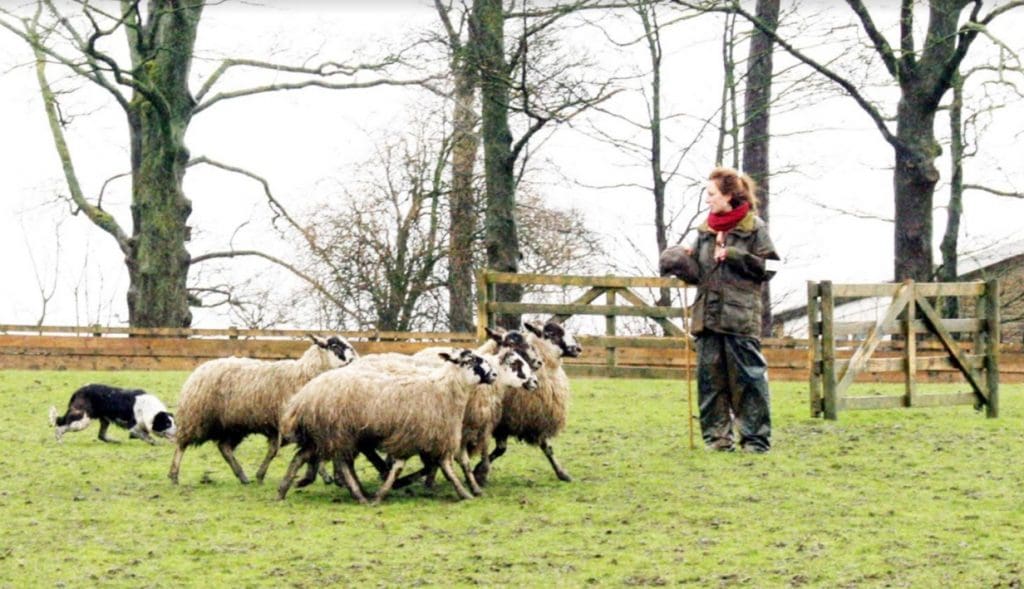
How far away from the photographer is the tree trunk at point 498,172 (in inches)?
957

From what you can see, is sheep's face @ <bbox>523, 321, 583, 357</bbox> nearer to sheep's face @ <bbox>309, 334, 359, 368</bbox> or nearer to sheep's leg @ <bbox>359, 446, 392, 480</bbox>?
sheep's face @ <bbox>309, 334, 359, 368</bbox>

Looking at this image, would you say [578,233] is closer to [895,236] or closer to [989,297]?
[895,236]

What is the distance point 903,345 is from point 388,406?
7.56 meters

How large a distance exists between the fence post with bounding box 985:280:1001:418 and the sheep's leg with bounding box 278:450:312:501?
339 inches

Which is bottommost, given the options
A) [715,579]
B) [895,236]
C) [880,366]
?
[715,579]

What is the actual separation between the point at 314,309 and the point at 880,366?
1421cm

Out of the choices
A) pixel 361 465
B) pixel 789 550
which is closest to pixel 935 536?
pixel 789 550

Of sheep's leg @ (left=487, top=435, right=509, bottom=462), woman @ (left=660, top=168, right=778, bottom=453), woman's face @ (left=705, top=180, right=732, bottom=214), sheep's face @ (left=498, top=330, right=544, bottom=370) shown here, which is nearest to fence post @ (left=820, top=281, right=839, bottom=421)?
woman @ (left=660, top=168, right=778, bottom=453)

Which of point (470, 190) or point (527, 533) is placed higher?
point (470, 190)

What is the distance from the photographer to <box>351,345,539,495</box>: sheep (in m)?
11.3

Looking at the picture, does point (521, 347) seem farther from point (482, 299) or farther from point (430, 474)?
point (482, 299)

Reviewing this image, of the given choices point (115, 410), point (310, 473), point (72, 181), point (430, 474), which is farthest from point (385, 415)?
point (72, 181)

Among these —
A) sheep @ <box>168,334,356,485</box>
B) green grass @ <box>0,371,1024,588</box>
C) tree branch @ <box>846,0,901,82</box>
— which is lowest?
green grass @ <box>0,371,1024,588</box>

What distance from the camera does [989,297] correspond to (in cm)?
1692
